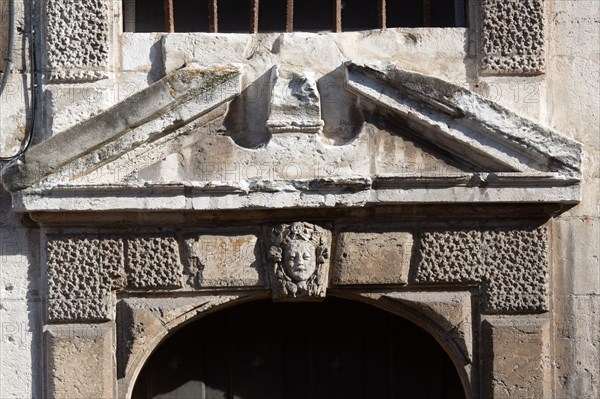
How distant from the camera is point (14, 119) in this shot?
617cm

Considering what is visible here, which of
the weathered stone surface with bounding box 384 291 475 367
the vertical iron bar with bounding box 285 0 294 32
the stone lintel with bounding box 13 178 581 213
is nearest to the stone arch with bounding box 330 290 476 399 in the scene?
the weathered stone surface with bounding box 384 291 475 367

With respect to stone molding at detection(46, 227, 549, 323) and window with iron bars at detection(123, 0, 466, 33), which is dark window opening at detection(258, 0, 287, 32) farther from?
stone molding at detection(46, 227, 549, 323)

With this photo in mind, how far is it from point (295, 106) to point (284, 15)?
0.74 meters

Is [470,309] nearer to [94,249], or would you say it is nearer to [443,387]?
[443,387]

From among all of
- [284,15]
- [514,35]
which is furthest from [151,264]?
[514,35]

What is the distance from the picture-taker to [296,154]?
5984 mm

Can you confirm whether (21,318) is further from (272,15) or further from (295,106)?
(272,15)

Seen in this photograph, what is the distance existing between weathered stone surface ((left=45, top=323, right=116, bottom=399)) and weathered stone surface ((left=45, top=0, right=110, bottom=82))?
3.95 ft

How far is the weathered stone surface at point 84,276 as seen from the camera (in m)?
6.00

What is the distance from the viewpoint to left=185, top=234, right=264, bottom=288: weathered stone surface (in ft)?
19.8

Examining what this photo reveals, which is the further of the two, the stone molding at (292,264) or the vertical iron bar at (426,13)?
the vertical iron bar at (426,13)

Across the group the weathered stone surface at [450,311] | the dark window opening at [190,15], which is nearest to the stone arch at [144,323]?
the weathered stone surface at [450,311]

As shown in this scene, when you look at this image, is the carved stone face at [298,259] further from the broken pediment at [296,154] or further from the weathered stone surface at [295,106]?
the weathered stone surface at [295,106]

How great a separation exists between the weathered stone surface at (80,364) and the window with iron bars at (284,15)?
1.54 m
